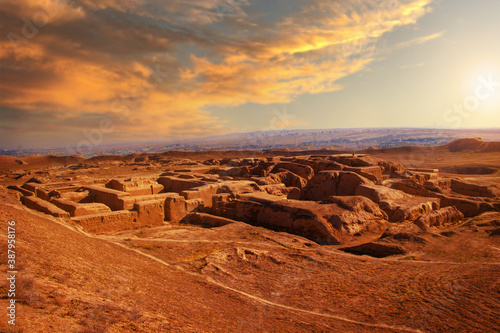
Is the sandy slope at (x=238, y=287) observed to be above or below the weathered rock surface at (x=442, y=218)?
above

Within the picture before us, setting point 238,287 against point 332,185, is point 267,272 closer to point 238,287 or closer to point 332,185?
point 238,287

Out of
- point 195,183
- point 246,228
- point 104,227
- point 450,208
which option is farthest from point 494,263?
point 195,183

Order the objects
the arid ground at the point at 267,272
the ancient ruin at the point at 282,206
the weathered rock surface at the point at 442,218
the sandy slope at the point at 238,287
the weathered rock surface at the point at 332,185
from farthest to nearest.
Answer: the weathered rock surface at the point at 332,185
the weathered rock surface at the point at 442,218
the ancient ruin at the point at 282,206
the arid ground at the point at 267,272
the sandy slope at the point at 238,287

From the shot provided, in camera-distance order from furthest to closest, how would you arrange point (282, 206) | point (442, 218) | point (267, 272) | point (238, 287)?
1. point (442, 218)
2. point (282, 206)
3. point (267, 272)
4. point (238, 287)

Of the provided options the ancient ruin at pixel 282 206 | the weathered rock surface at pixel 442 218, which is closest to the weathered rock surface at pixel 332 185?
the ancient ruin at pixel 282 206

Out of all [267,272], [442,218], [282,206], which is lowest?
[442,218]

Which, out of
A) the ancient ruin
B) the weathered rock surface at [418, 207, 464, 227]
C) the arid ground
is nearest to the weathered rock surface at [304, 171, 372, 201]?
the ancient ruin

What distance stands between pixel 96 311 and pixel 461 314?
4817 millimetres

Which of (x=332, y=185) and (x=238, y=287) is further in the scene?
(x=332, y=185)

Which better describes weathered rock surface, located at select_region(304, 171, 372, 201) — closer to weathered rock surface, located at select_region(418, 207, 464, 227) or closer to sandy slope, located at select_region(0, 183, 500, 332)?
weathered rock surface, located at select_region(418, 207, 464, 227)

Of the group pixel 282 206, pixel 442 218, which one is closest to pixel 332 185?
pixel 442 218

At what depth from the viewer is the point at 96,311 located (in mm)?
3299

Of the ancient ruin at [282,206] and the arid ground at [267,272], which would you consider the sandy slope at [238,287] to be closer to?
the arid ground at [267,272]

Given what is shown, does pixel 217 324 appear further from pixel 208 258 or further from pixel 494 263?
pixel 494 263
